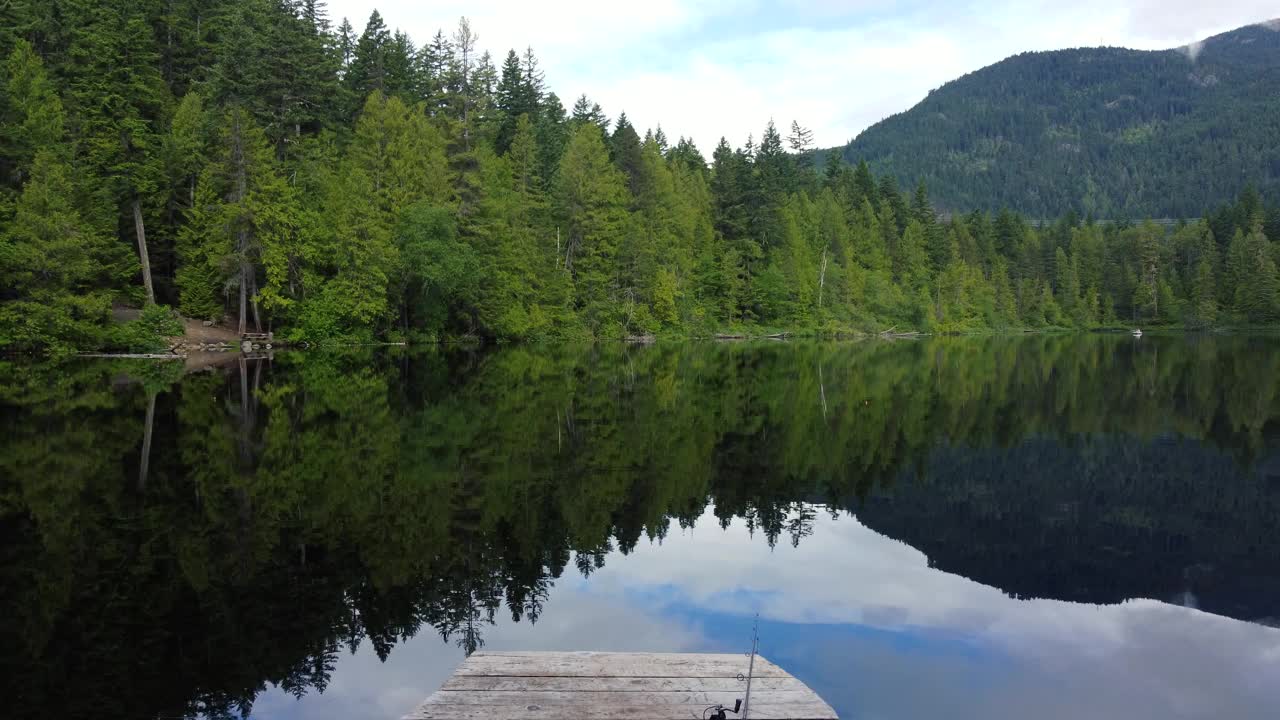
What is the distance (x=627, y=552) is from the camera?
38.9 feet

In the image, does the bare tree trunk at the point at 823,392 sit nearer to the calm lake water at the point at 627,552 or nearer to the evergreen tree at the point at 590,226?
the calm lake water at the point at 627,552

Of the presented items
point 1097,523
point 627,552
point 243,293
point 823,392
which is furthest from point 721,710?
point 243,293

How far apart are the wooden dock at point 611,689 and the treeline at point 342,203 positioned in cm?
4114

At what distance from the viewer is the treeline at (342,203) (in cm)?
4275

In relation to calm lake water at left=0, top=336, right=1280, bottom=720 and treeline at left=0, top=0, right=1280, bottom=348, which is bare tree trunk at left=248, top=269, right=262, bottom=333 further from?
calm lake water at left=0, top=336, right=1280, bottom=720

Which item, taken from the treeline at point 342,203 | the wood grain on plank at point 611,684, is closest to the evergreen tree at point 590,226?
the treeline at point 342,203

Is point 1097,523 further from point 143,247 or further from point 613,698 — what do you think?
point 143,247

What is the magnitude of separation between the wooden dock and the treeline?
41138 millimetres

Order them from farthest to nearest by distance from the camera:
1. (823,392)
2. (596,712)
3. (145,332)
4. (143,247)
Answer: (143,247) → (145,332) → (823,392) → (596,712)

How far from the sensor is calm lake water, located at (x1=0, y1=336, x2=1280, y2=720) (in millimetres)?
8016

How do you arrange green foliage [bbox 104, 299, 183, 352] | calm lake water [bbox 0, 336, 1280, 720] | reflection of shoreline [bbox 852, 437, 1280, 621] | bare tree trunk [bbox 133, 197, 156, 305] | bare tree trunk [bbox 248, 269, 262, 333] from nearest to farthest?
calm lake water [bbox 0, 336, 1280, 720], reflection of shoreline [bbox 852, 437, 1280, 621], green foliage [bbox 104, 299, 183, 352], bare tree trunk [bbox 133, 197, 156, 305], bare tree trunk [bbox 248, 269, 262, 333]

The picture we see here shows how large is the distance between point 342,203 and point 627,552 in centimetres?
4536

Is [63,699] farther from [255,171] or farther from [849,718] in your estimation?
[255,171]

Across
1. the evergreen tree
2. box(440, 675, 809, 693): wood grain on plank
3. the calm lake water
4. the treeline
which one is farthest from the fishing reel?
the evergreen tree
